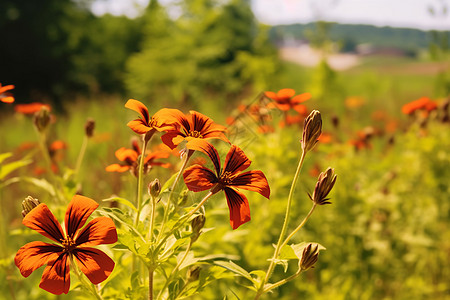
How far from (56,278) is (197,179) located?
1.09 ft

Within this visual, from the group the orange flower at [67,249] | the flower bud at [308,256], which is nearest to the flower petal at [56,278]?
the orange flower at [67,249]

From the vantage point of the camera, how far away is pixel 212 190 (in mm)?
897

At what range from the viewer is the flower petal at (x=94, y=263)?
82 cm

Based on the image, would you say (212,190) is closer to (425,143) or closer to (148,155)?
(148,155)

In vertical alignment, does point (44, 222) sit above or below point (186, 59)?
below

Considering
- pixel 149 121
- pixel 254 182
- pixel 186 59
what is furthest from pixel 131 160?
pixel 186 59

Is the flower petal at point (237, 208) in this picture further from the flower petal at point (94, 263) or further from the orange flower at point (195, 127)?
the flower petal at point (94, 263)

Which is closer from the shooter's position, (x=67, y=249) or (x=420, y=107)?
(x=67, y=249)

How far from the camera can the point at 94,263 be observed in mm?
828

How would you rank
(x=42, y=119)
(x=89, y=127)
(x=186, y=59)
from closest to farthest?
(x=42, y=119) < (x=89, y=127) < (x=186, y=59)

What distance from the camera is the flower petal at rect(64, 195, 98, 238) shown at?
861 millimetres

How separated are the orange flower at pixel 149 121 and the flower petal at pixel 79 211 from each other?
0.18m

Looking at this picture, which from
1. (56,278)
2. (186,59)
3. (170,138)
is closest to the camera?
(56,278)

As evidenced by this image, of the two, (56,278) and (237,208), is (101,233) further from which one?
(237,208)
